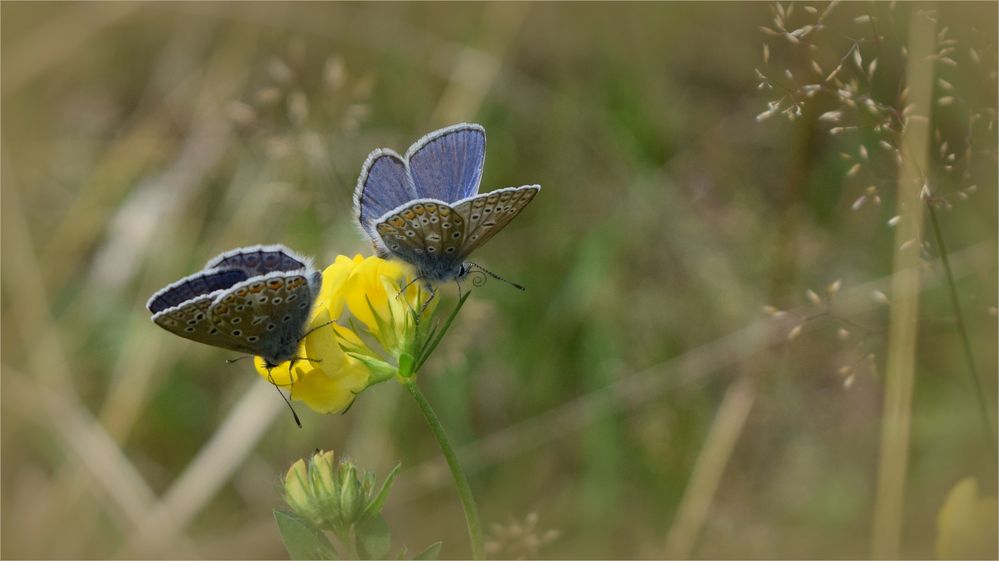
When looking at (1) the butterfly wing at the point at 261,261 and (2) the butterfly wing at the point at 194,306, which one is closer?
(2) the butterfly wing at the point at 194,306

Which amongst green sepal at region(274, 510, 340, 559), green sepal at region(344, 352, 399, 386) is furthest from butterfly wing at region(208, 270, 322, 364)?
green sepal at region(274, 510, 340, 559)

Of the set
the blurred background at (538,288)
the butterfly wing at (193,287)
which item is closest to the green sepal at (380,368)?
the butterfly wing at (193,287)

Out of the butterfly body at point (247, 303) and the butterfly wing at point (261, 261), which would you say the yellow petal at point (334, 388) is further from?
the butterfly wing at point (261, 261)

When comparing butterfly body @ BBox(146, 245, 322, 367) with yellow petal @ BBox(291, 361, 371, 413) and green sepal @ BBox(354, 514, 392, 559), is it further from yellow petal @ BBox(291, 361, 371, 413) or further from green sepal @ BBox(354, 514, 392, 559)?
green sepal @ BBox(354, 514, 392, 559)

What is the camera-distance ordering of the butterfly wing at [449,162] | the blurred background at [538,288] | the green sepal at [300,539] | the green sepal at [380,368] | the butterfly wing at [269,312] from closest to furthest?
the green sepal at [300,539]
the butterfly wing at [269,312]
the green sepal at [380,368]
the butterfly wing at [449,162]
the blurred background at [538,288]

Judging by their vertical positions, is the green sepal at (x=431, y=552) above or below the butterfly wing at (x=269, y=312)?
below

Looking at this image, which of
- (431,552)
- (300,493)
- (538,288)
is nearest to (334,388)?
(300,493)

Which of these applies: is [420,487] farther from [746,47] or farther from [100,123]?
[100,123]
